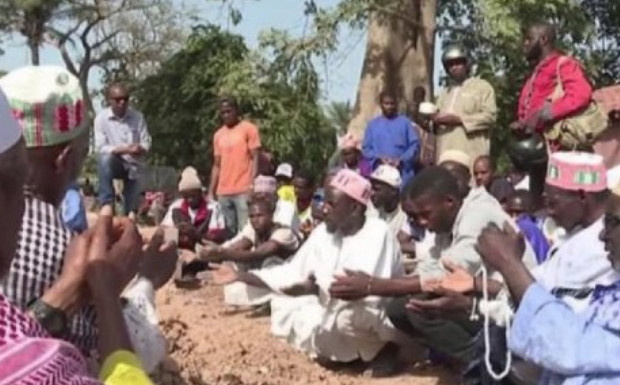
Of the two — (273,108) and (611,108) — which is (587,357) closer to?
(611,108)

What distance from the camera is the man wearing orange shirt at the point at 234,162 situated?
11.8 metres

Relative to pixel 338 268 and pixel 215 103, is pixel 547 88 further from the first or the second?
pixel 215 103

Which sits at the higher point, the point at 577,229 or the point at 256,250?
the point at 577,229

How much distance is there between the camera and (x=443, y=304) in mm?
5938

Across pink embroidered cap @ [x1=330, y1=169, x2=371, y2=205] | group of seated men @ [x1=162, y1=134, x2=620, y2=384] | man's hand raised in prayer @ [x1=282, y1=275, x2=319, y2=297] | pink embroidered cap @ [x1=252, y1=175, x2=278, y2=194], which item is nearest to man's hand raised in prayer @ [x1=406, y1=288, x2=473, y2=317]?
group of seated men @ [x1=162, y1=134, x2=620, y2=384]

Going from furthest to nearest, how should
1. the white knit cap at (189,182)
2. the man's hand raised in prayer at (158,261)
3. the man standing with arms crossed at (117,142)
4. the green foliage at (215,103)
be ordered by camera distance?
the green foliage at (215,103) < the white knit cap at (189,182) < the man standing with arms crossed at (117,142) < the man's hand raised in prayer at (158,261)

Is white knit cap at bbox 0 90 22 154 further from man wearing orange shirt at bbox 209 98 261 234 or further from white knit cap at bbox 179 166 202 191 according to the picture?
man wearing orange shirt at bbox 209 98 261 234

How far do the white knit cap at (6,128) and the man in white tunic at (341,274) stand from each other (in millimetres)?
5384

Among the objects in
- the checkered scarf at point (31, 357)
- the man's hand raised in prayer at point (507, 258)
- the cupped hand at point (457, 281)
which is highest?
the checkered scarf at point (31, 357)

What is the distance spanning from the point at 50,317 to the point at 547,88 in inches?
221

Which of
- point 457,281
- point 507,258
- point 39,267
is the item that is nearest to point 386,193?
point 457,281

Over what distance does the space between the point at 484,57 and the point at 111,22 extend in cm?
2614

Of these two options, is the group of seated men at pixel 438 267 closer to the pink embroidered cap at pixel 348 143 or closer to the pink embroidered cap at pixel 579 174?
the pink embroidered cap at pixel 579 174

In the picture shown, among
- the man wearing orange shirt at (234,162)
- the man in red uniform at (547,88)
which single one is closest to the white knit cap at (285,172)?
the man wearing orange shirt at (234,162)
